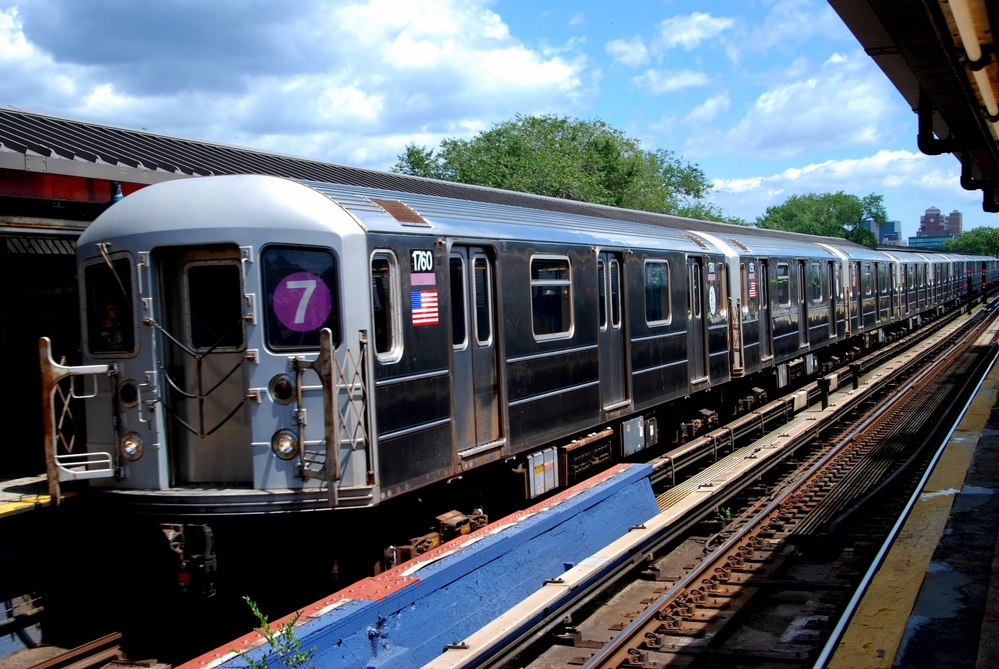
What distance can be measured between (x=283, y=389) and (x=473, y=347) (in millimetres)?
1891

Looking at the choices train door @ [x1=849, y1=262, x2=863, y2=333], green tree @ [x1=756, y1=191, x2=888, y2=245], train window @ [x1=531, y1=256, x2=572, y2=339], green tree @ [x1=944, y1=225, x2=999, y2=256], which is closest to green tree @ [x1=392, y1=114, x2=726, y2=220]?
train door @ [x1=849, y1=262, x2=863, y2=333]

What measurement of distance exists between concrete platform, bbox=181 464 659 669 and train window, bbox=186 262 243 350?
6.48ft

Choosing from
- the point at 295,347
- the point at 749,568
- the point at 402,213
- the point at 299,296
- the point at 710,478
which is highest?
the point at 402,213

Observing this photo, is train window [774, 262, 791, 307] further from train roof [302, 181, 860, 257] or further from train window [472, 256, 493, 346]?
train window [472, 256, 493, 346]

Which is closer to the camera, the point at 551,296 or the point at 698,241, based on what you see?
the point at 551,296

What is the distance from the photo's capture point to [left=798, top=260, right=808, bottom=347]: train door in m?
16.8

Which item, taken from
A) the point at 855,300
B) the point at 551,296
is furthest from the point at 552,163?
the point at 551,296

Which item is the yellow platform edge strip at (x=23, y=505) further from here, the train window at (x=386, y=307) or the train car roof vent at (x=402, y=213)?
the train car roof vent at (x=402, y=213)

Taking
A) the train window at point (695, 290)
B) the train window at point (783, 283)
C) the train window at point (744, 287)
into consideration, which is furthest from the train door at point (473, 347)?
the train window at point (783, 283)

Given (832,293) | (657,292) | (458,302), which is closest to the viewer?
(458,302)

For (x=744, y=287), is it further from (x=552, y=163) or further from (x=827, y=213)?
(x=827, y=213)

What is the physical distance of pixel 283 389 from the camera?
5.81 m

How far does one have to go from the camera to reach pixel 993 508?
24.9 feet

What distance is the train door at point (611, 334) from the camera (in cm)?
941
